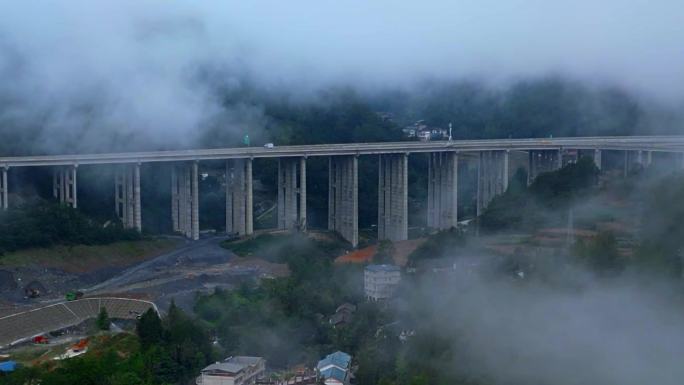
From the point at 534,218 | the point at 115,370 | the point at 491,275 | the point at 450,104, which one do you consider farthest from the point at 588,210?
the point at 450,104

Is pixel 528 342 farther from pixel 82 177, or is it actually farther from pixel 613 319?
pixel 82 177

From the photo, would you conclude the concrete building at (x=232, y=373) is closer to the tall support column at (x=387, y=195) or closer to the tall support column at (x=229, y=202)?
the tall support column at (x=229, y=202)

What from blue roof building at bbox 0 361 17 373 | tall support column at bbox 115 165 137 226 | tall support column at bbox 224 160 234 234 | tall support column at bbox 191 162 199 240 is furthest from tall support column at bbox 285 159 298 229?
blue roof building at bbox 0 361 17 373

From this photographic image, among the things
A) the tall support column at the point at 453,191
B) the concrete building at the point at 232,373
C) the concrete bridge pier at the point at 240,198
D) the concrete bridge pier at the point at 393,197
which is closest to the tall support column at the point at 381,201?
the concrete bridge pier at the point at 393,197

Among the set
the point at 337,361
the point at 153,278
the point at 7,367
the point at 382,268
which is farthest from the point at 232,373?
the point at 153,278

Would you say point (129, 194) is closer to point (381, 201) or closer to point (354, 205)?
point (354, 205)
